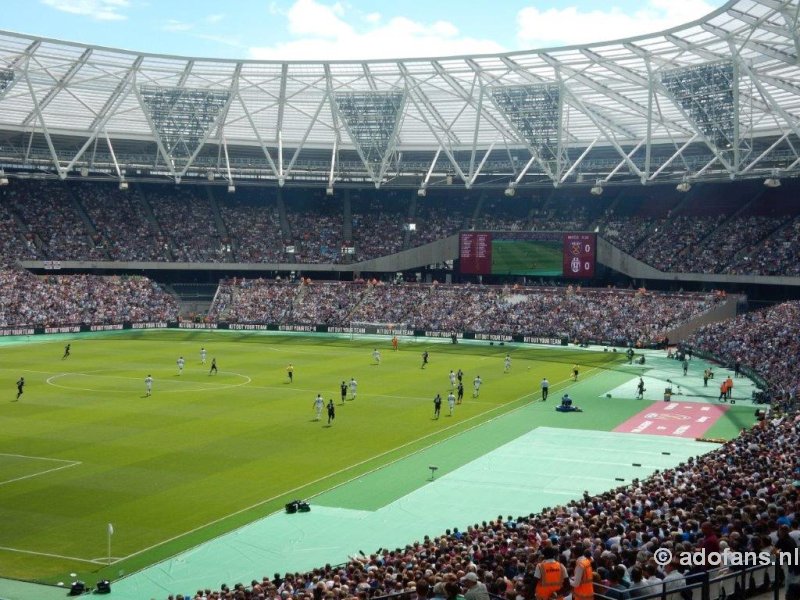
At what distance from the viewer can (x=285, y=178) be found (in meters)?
89.9

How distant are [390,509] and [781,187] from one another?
64.5m

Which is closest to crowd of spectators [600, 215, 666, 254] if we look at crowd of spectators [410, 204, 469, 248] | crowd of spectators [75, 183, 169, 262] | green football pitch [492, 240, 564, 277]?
green football pitch [492, 240, 564, 277]

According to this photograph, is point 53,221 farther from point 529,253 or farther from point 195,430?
point 195,430

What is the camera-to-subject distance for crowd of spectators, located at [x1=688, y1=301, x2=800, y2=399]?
4728 centimetres

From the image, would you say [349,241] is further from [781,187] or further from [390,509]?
[390,509]

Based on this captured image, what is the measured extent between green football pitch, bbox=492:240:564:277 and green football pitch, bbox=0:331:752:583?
680 inches

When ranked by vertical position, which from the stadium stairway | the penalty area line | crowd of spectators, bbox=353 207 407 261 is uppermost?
crowd of spectators, bbox=353 207 407 261

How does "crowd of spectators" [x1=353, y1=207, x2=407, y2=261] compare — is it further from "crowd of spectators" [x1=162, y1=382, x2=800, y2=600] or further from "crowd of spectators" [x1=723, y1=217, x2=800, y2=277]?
"crowd of spectators" [x1=162, y1=382, x2=800, y2=600]

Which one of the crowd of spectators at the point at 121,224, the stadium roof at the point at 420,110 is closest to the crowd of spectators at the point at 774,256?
the stadium roof at the point at 420,110

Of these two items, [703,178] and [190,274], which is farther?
[190,274]

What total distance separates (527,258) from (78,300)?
1663 inches

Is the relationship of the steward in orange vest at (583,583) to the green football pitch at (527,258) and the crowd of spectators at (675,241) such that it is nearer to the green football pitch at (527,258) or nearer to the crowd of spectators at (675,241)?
the crowd of spectators at (675,241)

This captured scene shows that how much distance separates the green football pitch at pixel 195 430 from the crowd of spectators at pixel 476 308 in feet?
27.2

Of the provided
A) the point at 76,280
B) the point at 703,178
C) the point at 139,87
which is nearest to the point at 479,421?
the point at 703,178
